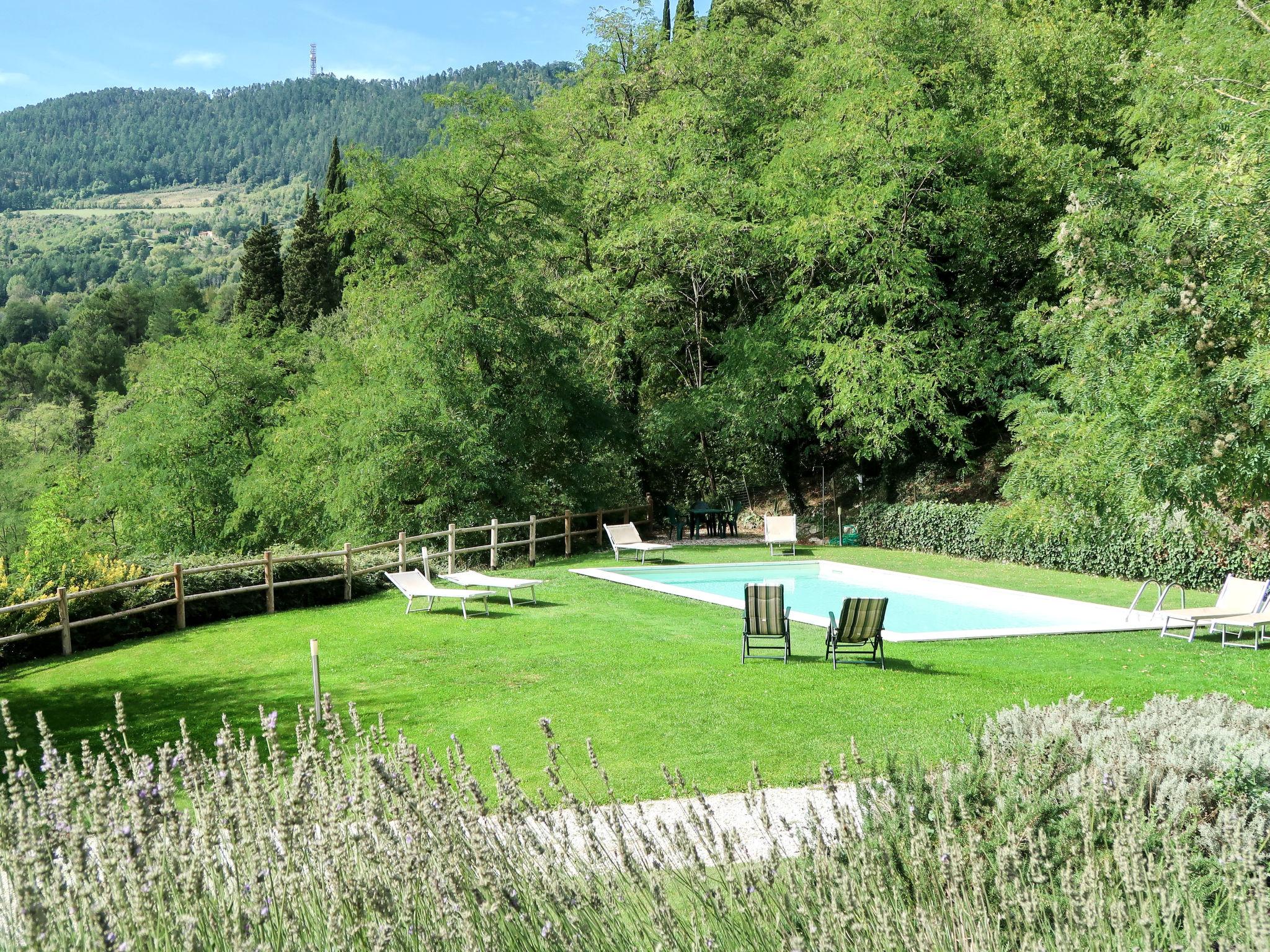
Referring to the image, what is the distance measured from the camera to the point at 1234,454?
9125 mm

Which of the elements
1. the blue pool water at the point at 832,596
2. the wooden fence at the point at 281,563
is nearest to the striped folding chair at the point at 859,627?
the blue pool water at the point at 832,596

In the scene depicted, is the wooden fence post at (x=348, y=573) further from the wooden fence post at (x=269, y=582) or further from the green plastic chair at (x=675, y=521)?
the green plastic chair at (x=675, y=521)

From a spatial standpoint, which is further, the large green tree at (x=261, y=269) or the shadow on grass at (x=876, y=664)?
the large green tree at (x=261, y=269)

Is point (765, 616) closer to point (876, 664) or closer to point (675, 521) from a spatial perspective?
point (876, 664)

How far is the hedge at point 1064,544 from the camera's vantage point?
13.8 metres

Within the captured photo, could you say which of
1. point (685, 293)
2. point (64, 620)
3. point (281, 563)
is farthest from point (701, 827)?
point (685, 293)

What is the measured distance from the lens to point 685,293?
974 inches

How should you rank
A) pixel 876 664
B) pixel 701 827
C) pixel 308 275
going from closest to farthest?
pixel 701 827 < pixel 876 664 < pixel 308 275

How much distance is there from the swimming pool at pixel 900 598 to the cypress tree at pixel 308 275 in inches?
1248

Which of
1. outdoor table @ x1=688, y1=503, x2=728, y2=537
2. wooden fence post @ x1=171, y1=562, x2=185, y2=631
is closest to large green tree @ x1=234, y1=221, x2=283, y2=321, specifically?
outdoor table @ x1=688, y1=503, x2=728, y2=537

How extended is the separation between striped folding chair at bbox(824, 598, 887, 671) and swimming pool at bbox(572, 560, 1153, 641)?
1402 mm

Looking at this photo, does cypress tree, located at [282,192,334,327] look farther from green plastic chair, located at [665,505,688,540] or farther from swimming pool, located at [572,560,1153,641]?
swimming pool, located at [572,560,1153,641]

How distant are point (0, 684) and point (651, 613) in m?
7.48

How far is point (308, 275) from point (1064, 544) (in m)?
38.5
